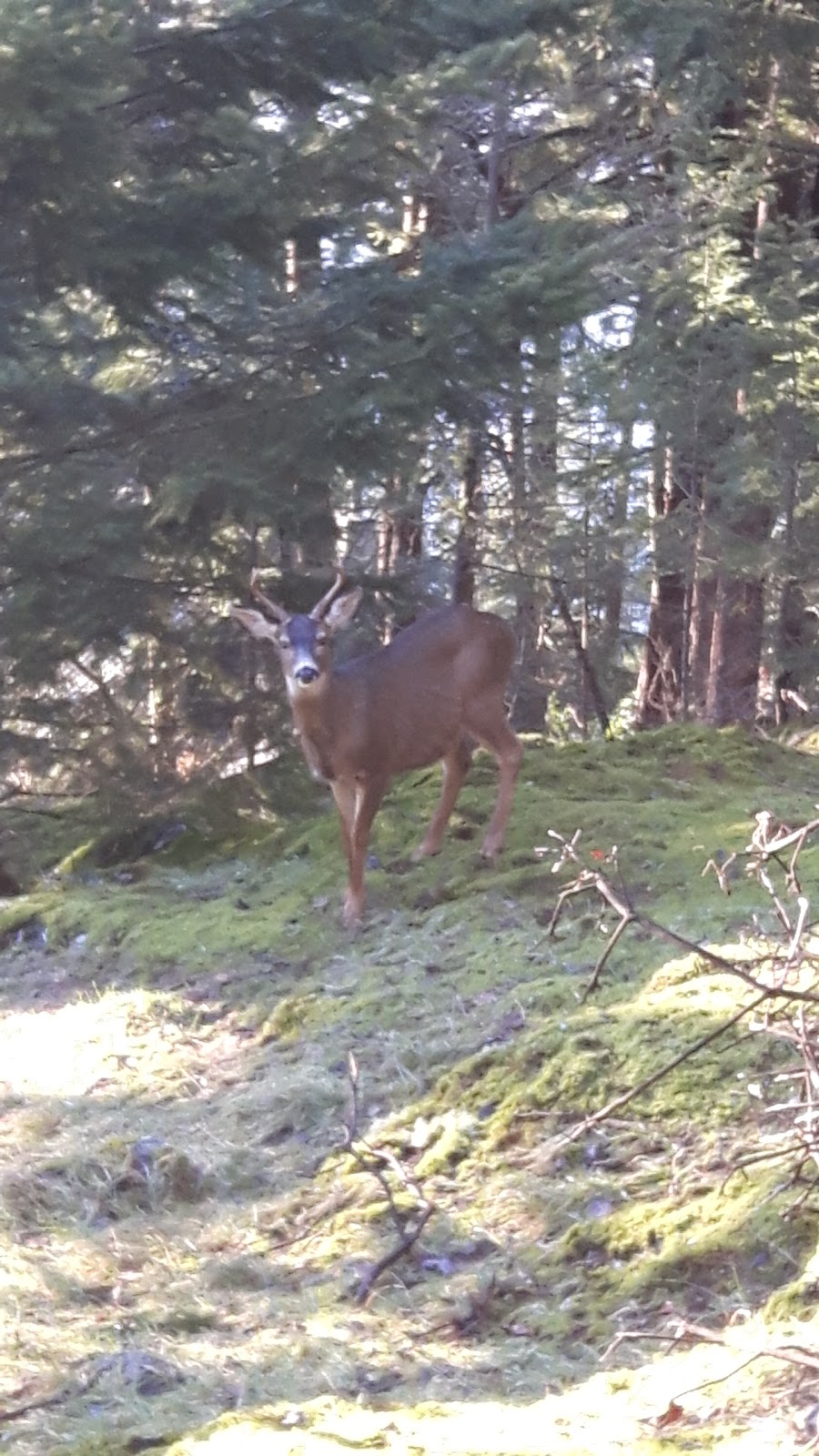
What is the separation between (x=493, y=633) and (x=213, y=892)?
88.4 inches

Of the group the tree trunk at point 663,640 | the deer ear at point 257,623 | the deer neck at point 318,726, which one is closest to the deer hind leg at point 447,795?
the deer neck at point 318,726

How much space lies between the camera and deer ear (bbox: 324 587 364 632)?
770 cm

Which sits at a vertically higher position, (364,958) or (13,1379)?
(13,1379)

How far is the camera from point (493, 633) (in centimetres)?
864

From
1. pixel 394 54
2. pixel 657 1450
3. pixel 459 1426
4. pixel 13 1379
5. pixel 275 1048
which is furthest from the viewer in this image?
pixel 394 54

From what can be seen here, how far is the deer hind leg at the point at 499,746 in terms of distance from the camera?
323 inches

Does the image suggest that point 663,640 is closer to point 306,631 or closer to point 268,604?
point 306,631

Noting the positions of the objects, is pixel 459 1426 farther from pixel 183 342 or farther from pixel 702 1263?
pixel 183 342

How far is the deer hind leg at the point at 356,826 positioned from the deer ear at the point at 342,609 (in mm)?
880

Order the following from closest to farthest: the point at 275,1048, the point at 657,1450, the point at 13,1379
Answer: the point at 657,1450
the point at 13,1379
the point at 275,1048

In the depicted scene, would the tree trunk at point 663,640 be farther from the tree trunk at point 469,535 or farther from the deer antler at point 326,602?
the deer antler at point 326,602

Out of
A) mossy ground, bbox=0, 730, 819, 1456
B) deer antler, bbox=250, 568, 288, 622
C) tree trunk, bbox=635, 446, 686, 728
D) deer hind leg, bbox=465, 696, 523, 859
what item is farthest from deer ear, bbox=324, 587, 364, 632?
tree trunk, bbox=635, 446, 686, 728

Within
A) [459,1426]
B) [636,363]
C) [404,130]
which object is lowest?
[459,1426]

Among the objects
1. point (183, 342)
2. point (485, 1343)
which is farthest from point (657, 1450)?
point (183, 342)
